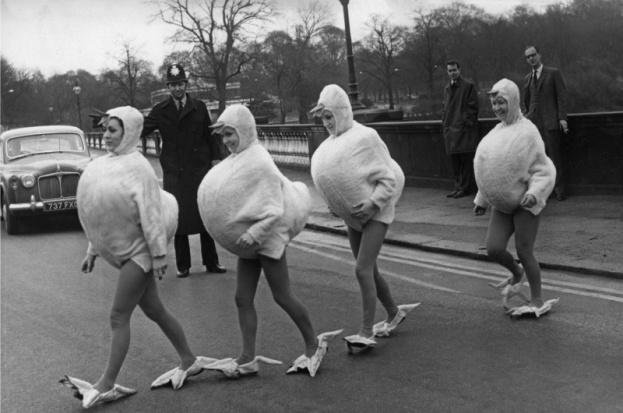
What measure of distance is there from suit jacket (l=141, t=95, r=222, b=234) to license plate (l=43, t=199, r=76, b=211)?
6.84 metres

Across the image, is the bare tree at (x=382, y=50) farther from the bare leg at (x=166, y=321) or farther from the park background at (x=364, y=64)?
the bare leg at (x=166, y=321)

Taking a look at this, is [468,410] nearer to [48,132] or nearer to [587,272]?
[587,272]

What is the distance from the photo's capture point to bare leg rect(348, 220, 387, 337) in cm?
685

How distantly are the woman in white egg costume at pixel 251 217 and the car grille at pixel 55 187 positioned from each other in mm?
11624

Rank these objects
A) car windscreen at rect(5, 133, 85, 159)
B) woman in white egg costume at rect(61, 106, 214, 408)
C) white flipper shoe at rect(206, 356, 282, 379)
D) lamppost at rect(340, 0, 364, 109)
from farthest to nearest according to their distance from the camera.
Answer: lamppost at rect(340, 0, 364, 109)
car windscreen at rect(5, 133, 85, 159)
white flipper shoe at rect(206, 356, 282, 379)
woman in white egg costume at rect(61, 106, 214, 408)

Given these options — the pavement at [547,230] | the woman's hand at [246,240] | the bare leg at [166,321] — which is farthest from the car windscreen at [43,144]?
the woman's hand at [246,240]

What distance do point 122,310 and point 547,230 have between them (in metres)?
6.70

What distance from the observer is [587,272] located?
9.10 meters

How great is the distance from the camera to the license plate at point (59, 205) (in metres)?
17.1

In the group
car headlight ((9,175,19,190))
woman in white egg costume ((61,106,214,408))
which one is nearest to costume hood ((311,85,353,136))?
woman in white egg costume ((61,106,214,408))

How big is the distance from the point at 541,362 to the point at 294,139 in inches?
711

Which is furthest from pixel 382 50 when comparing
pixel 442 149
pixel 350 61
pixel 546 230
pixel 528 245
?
pixel 528 245

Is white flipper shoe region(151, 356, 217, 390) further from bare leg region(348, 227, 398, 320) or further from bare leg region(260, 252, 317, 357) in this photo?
bare leg region(348, 227, 398, 320)

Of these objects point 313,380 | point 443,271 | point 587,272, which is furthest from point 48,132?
point 313,380
